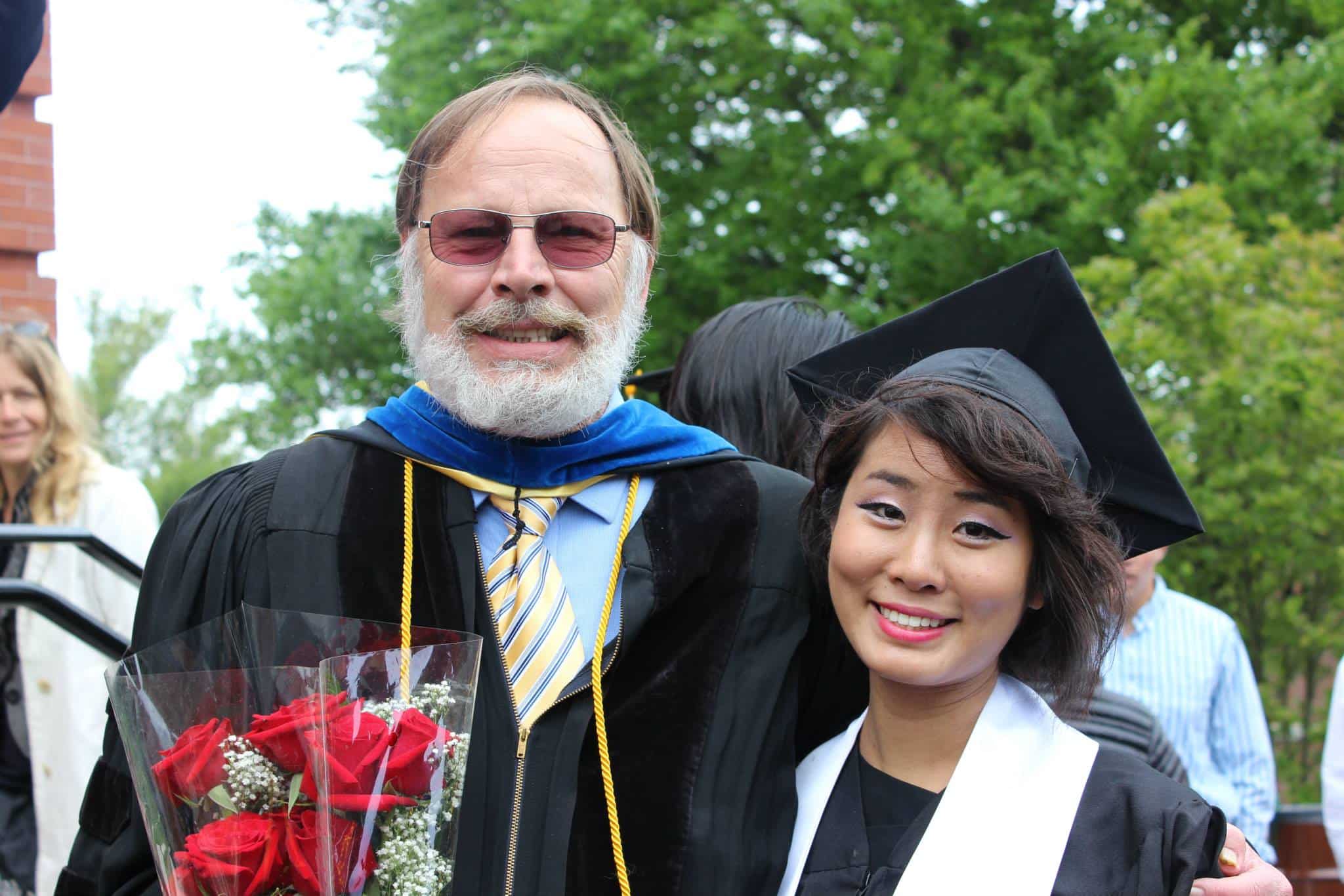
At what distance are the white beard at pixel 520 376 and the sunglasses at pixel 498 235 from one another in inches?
3.7

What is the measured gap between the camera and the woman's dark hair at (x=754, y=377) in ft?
10.9

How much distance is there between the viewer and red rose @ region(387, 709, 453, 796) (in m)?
1.66

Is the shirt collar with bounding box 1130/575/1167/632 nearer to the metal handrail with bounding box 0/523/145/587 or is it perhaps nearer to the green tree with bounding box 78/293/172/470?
the metal handrail with bounding box 0/523/145/587

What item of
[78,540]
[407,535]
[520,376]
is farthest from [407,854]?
[78,540]

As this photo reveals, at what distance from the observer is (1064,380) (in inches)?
92.7

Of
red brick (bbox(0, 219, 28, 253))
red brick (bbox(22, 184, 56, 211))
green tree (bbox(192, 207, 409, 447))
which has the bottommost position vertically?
red brick (bbox(0, 219, 28, 253))

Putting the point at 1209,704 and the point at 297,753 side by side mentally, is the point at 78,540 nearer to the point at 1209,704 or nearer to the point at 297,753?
the point at 297,753

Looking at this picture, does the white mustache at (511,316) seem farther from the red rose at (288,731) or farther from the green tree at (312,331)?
the green tree at (312,331)

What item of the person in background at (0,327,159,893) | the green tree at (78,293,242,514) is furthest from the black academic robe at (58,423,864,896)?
the green tree at (78,293,242,514)

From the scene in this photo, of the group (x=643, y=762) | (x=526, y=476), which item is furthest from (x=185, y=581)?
(x=643, y=762)

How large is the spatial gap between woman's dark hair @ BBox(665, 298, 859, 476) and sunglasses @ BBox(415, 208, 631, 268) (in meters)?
0.90

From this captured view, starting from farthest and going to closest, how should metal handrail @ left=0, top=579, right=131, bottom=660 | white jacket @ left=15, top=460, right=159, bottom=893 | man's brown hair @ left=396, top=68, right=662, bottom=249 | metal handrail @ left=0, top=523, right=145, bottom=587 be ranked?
1. white jacket @ left=15, top=460, right=159, bottom=893
2. metal handrail @ left=0, top=523, right=145, bottom=587
3. metal handrail @ left=0, top=579, right=131, bottom=660
4. man's brown hair @ left=396, top=68, right=662, bottom=249

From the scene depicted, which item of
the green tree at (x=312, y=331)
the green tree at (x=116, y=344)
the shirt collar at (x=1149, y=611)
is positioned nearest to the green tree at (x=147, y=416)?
the green tree at (x=116, y=344)

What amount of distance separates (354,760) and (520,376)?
942 millimetres
